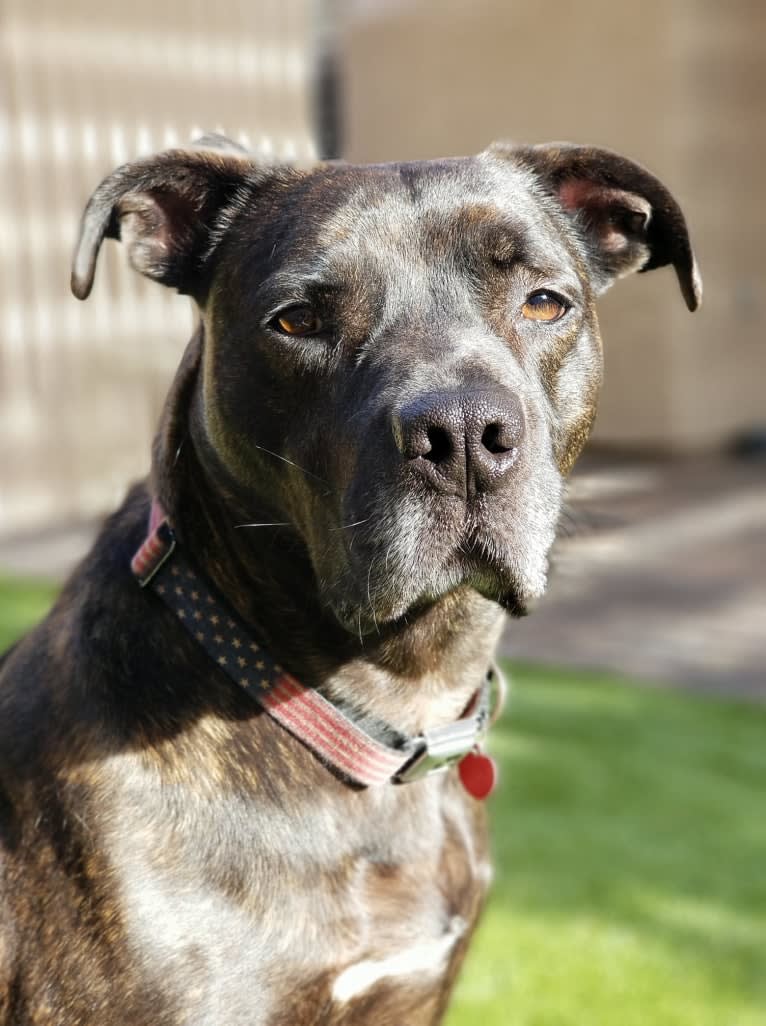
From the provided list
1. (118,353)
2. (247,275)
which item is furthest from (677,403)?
(247,275)

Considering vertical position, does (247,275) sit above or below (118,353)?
above

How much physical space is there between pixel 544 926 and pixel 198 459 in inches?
82.9

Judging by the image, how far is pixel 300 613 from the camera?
240 centimetres

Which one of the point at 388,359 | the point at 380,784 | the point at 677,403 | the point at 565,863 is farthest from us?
the point at 677,403

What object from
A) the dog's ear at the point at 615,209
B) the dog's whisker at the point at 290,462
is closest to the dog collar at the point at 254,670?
the dog's whisker at the point at 290,462

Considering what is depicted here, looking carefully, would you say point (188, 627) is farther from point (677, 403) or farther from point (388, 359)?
point (677, 403)

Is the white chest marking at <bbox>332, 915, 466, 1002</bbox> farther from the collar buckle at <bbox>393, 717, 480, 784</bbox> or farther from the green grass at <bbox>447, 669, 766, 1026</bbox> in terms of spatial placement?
the green grass at <bbox>447, 669, 766, 1026</bbox>

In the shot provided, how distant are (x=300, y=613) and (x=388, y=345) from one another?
51 cm

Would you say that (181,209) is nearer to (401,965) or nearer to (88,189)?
(401,965)

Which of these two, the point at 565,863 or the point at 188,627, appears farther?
the point at 565,863

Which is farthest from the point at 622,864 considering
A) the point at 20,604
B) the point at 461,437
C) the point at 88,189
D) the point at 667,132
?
the point at 667,132

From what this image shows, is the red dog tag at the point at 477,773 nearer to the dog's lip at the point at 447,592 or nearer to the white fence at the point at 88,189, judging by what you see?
the dog's lip at the point at 447,592

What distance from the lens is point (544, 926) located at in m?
3.90

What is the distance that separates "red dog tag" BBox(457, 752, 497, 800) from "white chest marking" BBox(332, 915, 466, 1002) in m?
0.26
